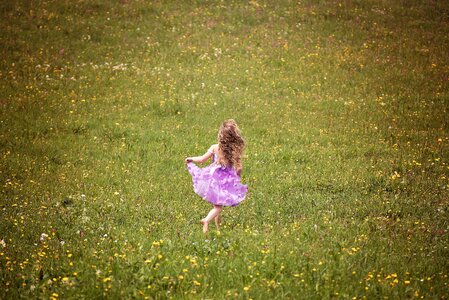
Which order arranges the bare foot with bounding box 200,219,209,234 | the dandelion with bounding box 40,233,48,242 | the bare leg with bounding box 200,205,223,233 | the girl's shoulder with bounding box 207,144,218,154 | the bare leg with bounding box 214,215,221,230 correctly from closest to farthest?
the dandelion with bounding box 40,233,48,242 → the bare foot with bounding box 200,219,209,234 → the bare leg with bounding box 200,205,223,233 → the bare leg with bounding box 214,215,221,230 → the girl's shoulder with bounding box 207,144,218,154

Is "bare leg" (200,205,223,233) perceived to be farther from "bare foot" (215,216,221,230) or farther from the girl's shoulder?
the girl's shoulder

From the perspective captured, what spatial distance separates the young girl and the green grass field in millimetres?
548

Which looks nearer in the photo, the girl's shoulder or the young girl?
the young girl

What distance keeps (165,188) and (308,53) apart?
1331 centimetres

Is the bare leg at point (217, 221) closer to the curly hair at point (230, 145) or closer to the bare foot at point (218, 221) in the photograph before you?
the bare foot at point (218, 221)

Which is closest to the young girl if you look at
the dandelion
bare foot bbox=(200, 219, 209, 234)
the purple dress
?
the purple dress

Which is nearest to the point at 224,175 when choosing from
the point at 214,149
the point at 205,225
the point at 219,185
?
the point at 219,185

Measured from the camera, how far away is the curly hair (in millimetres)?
11242

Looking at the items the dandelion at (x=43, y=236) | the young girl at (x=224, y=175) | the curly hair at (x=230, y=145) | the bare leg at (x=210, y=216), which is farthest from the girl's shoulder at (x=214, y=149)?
the dandelion at (x=43, y=236)

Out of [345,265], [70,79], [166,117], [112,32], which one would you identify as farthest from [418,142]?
[112,32]

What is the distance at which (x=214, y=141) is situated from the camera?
57.6 feet

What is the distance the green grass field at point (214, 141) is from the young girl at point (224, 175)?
548 mm

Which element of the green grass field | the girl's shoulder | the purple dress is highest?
the girl's shoulder

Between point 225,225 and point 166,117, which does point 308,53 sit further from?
point 225,225
